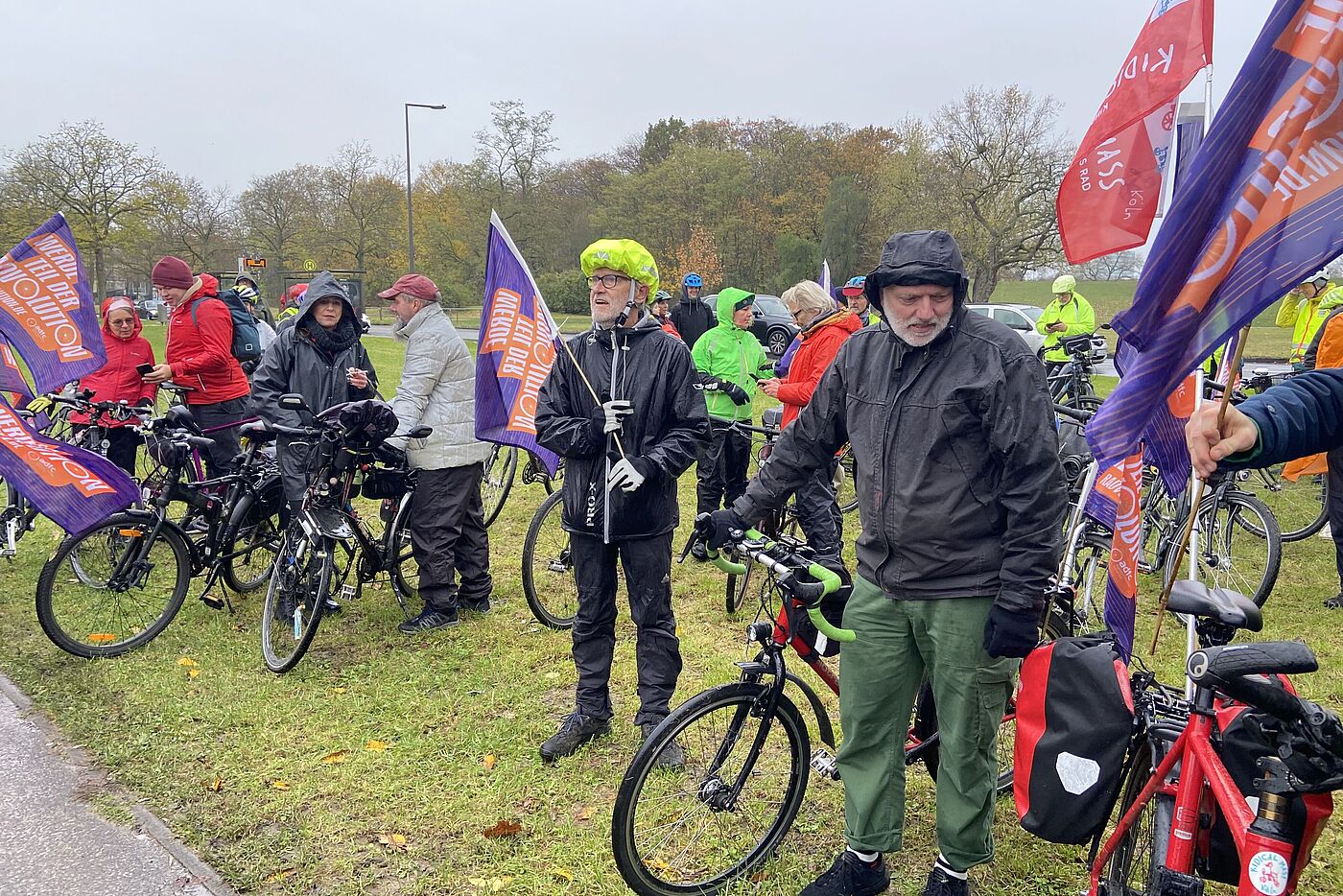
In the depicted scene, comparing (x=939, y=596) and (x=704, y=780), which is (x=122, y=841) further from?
(x=939, y=596)

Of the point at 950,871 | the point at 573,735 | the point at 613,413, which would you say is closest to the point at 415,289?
the point at 613,413

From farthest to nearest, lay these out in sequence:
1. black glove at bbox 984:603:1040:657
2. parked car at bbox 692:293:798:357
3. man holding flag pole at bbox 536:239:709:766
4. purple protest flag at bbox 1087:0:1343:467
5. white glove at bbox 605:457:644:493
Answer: parked car at bbox 692:293:798:357 < man holding flag pole at bbox 536:239:709:766 < white glove at bbox 605:457:644:493 < black glove at bbox 984:603:1040:657 < purple protest flag at bbox 1087:0:1343:467

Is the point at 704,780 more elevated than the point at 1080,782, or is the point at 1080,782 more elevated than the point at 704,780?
the point at 1080,782

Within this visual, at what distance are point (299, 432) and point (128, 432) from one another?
273 centimetres

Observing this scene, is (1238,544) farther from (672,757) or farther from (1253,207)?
(672,757)

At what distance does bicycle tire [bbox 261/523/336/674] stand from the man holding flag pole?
1659 millimetres

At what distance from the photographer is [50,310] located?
19.1ft

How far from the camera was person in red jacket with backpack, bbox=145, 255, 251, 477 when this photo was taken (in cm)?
652

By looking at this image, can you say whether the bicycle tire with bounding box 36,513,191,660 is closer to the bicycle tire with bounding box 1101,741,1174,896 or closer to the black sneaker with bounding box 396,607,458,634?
the black sneaker with bounding box 396,607,458,634

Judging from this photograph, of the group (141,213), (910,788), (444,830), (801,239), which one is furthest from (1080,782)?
(801,239)

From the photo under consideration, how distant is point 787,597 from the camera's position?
2.82 meters

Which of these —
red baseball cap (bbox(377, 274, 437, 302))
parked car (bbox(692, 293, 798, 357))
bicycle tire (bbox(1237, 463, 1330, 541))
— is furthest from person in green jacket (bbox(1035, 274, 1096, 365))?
parked car (bbox(692, 293, 798, 357))

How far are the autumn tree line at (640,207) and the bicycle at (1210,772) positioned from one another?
28531 mm

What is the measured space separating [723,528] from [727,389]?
13.6 ft
